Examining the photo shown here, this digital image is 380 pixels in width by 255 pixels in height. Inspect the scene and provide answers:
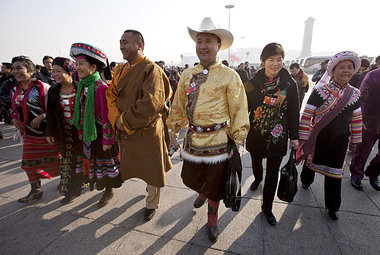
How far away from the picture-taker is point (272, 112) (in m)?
2.23

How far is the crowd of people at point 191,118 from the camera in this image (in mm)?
1946

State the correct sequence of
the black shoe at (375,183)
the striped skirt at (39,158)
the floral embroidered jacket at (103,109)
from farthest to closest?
1. the black shoe at (375,183)
2. the striped skirt at (39,158)
3. the floral embroidered jacket at (103,109)

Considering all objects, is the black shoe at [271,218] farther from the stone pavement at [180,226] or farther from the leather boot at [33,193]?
the leather boot at [33,193]

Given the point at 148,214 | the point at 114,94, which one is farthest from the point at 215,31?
the point at 148,214

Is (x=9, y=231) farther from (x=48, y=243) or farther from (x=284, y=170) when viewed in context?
(x=284, y=170)

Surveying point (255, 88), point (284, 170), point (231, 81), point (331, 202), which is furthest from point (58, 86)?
point (331, 202)

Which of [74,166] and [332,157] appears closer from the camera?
[332,157]

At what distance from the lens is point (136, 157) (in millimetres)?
2324

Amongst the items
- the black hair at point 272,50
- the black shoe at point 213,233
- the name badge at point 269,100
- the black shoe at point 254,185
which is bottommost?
the black shoe at point 254,185

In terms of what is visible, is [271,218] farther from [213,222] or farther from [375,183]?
[375,183]

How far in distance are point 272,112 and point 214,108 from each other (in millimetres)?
806

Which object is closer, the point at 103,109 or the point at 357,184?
the point at 103,109

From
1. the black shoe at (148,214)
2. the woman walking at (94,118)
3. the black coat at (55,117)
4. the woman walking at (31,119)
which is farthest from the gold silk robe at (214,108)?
the woman walking at (31,119)

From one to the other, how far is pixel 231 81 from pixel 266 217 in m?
1.77
